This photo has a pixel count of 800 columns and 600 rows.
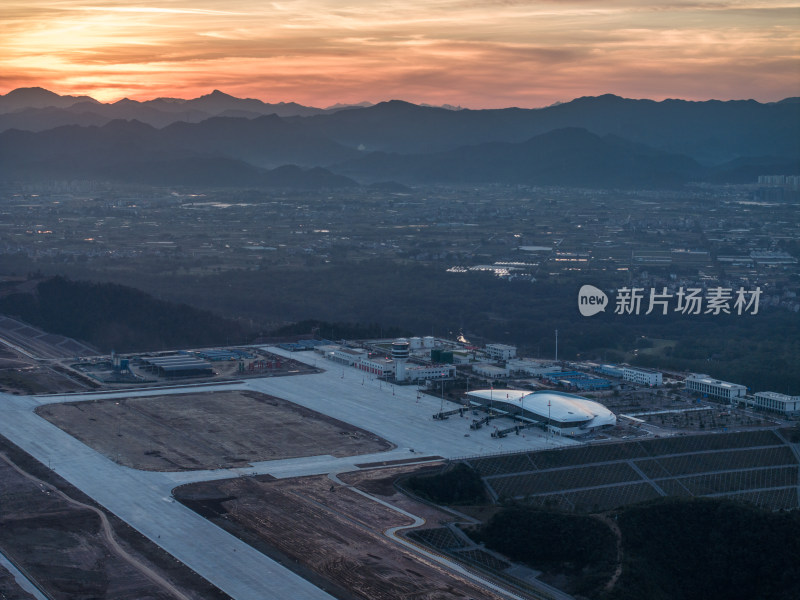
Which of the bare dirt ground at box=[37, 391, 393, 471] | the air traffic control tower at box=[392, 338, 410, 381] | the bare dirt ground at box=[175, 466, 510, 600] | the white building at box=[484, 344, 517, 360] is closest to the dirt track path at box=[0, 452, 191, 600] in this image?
the bare dirt ground at box=[175, 466, 510, 600]

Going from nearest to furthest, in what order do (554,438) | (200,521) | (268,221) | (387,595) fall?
1. (387,595)
2. (200,521)
3. (554,438)
4. (268,221)

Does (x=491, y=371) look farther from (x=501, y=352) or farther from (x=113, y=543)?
(x=113, y=543)

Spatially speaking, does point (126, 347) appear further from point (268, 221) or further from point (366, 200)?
point (366, 200)

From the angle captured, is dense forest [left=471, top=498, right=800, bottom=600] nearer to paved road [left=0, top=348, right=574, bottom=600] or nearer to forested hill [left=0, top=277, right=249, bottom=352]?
paved road [left=0, top=348, right=574, bottom=600]

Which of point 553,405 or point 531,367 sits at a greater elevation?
point 553,405


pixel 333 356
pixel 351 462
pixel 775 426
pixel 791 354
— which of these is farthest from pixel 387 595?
pixel 791 354

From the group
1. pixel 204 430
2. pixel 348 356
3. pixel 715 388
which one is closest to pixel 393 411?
pixel 204 430
